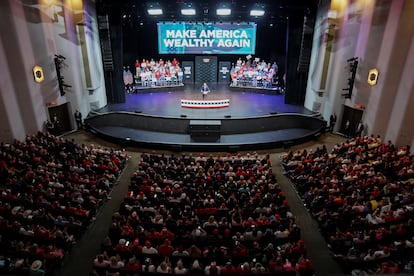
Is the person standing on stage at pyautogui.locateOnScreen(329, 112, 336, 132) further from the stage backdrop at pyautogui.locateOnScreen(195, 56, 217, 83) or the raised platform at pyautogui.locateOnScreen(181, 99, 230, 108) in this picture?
the stage backdrop at pyautogui.locateOnScreen(195, 56, 217, 83)

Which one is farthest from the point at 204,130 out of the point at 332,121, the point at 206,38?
the point at 206,38

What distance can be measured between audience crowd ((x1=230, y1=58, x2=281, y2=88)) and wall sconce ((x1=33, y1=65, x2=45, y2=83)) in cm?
1419

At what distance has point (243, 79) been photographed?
24891mm

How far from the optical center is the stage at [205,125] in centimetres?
1625

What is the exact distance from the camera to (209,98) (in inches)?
846

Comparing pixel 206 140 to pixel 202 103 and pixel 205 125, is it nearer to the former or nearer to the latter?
pixel 205 125

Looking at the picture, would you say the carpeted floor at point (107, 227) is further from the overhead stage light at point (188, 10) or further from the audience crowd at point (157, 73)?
the audience crowd at point (157, 73)

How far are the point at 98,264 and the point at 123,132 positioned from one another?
1115 cm

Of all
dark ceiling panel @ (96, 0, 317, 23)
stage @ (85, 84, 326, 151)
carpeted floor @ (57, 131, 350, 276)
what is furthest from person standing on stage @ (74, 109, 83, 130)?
dark ceiling panel @ (96, 0, 317, 23)

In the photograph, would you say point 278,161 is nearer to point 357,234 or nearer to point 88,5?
point 357,234

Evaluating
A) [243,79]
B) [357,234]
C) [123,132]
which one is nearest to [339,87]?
[243,79]

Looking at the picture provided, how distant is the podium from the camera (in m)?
16.7

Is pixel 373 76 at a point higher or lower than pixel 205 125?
higher

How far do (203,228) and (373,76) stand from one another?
40.2ft
